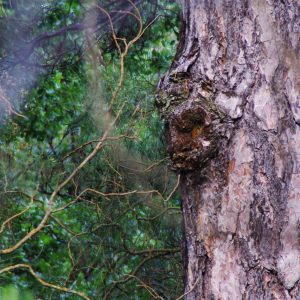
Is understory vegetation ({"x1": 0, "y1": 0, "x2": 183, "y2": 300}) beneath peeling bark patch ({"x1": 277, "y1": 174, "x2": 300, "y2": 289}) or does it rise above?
above

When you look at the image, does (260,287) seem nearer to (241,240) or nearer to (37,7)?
(241,240)

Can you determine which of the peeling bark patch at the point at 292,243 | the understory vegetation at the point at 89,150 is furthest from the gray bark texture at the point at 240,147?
the understory vegetation at the point at 89,150

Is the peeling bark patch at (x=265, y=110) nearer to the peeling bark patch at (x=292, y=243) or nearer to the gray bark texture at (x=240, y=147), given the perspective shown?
the gray bark texture at (x=240, y=147)

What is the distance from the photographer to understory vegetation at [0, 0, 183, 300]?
317 cm

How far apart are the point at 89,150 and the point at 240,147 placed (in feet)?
5.59

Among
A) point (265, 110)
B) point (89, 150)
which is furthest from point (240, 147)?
point (89, 150)

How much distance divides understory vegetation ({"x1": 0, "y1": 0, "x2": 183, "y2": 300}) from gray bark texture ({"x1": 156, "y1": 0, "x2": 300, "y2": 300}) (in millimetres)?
1021

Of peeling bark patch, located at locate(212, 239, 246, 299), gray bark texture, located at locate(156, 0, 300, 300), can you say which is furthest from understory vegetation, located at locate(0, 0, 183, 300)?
peeling bark patch, located at locate(212, 239, 246, 299)

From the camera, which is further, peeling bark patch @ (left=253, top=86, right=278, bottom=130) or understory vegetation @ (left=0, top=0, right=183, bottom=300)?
understory vegetation @ (left=0, top=0, right=183, bottom=300)

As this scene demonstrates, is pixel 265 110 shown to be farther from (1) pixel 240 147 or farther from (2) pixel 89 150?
(2) pixel 89 150

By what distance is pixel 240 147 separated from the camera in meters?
1.79

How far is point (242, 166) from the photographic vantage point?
1783 millimetres

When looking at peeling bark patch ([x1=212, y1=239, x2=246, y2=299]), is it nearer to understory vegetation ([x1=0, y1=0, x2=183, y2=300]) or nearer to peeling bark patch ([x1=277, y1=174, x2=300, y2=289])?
peeling bark patch ([x1=277, y1=174, x2=300, y2=289])

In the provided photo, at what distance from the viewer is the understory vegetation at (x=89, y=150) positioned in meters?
3.17
